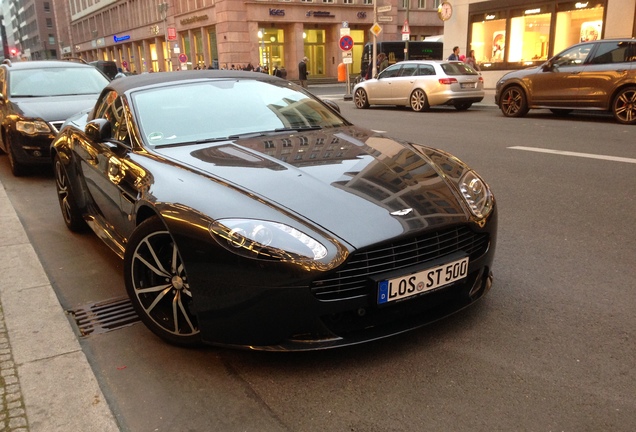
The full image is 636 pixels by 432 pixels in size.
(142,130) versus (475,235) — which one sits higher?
(142,130)

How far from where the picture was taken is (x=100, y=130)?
391cm

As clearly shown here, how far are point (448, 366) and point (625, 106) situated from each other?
11.0 m

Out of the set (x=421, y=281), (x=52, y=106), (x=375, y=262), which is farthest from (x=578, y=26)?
(x=375, y=262)

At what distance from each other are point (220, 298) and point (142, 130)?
5.36 feet

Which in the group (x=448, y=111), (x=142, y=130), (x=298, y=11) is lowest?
(x=448, y=111)

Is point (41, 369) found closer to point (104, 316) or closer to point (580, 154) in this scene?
point (104, 316)

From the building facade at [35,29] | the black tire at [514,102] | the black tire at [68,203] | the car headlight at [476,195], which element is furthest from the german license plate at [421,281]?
the building facade at [35,29]

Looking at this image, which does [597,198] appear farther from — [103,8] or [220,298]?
[103,8]

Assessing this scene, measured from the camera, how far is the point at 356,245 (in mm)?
2539

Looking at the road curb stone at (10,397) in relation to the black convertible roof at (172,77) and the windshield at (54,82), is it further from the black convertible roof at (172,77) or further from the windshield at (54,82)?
the windshield at (54,82)

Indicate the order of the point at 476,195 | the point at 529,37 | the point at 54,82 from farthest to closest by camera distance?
the point at 529,37 → the point at 54,82 → the point at 476,195

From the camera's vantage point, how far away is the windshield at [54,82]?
28.1ft

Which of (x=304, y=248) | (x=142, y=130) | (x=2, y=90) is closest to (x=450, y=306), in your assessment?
(x=304, y=248)

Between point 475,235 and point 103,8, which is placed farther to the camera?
point 103,8
